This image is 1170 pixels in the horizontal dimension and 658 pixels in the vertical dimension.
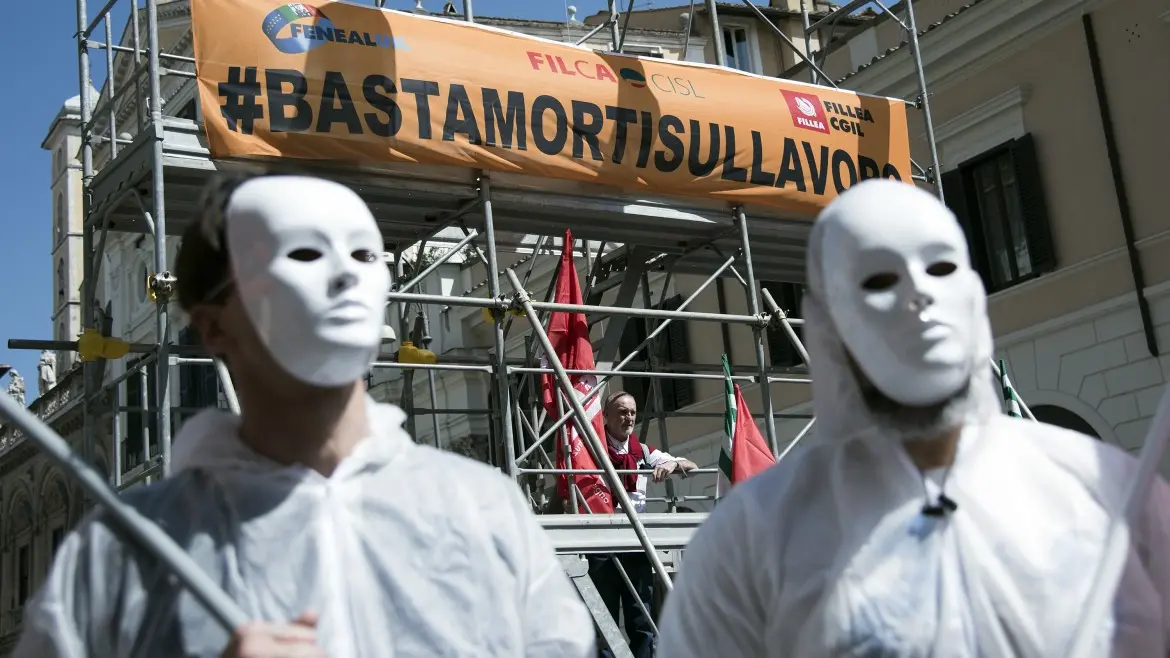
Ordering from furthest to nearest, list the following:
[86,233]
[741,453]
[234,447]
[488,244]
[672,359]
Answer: [672,359] → [86,233] → [488,244] → [741,453] → [234,447]

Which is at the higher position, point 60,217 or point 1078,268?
point 60,217

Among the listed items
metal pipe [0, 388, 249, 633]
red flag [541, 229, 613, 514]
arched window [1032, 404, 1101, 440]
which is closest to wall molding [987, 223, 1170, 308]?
arched window [1032, 404, 1101, 440]

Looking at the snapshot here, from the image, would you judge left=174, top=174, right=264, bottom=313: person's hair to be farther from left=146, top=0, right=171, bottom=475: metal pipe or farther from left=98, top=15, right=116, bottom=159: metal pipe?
left=98, top=15, right=116, bottom=159: metal pipe

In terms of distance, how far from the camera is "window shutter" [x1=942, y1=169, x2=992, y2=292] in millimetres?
13023

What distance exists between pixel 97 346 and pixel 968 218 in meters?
8.99

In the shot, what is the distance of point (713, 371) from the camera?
9.98m

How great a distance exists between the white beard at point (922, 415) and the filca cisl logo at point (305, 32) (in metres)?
4.31

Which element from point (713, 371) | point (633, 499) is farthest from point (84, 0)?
point (713, 371)

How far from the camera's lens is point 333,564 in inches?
83.0

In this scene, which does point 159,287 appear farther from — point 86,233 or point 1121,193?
point 1121,193

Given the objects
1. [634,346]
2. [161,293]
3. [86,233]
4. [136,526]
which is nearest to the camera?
[136,526]

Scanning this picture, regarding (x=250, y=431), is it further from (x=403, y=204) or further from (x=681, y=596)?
(x=403, y=204)

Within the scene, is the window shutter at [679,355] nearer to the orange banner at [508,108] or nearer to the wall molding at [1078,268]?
the wall molding at [1078,268]

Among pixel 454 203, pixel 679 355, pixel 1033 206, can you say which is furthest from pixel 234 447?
pixel 679 355
